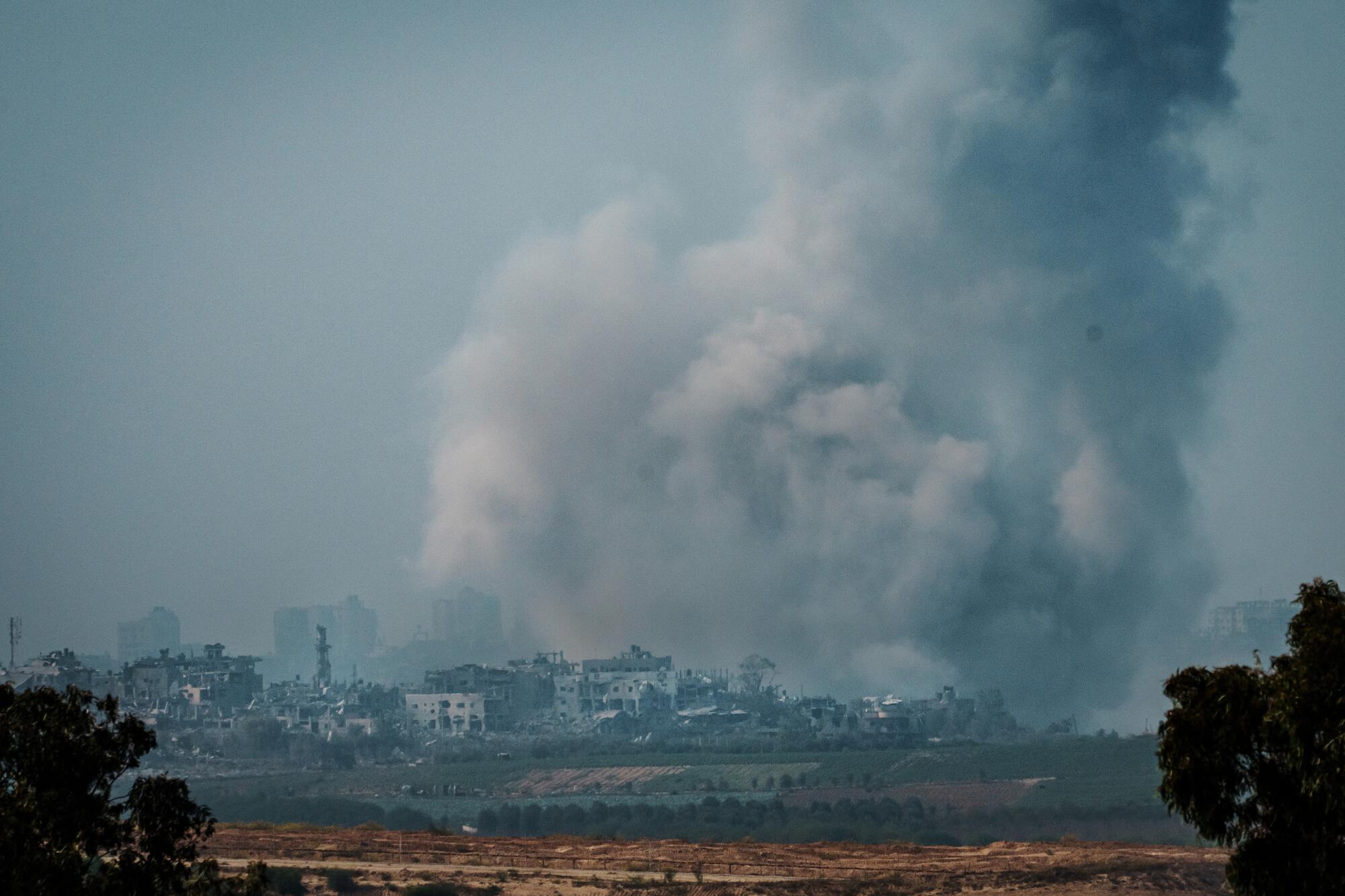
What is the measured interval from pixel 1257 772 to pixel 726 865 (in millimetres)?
41210

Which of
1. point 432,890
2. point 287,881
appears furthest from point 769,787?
point 432,890

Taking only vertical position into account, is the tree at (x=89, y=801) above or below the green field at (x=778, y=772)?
above

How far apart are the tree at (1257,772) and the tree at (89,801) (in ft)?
46.0

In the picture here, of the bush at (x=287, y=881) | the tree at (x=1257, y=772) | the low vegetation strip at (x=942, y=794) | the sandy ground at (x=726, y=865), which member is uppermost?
the tree at (x=1257, y=772)

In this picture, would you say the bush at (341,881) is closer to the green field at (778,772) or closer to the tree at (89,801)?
the tree at (89,801)

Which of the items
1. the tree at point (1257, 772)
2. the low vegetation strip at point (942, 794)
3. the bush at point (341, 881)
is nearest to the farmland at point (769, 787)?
the low vegetation strip at point (942, 794)

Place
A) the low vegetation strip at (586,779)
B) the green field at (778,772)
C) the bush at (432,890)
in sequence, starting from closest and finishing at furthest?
the bush at (432,890)
the green field at (778,772)
the low vegetation strip at (586,779)

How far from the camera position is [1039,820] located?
98.0 meters

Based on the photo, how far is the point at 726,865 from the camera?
5897 cm

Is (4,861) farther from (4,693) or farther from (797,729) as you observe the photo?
(797,729)

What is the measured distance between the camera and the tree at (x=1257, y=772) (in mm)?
19188

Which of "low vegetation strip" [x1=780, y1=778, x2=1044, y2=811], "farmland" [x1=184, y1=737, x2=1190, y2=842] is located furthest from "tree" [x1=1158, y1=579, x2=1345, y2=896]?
"low vegetation strip" [x1=780, y1=778, x2=1044, y2=811]

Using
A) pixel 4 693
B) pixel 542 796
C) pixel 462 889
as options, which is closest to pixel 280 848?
pixel 462 889

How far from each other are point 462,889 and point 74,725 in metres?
32.3
